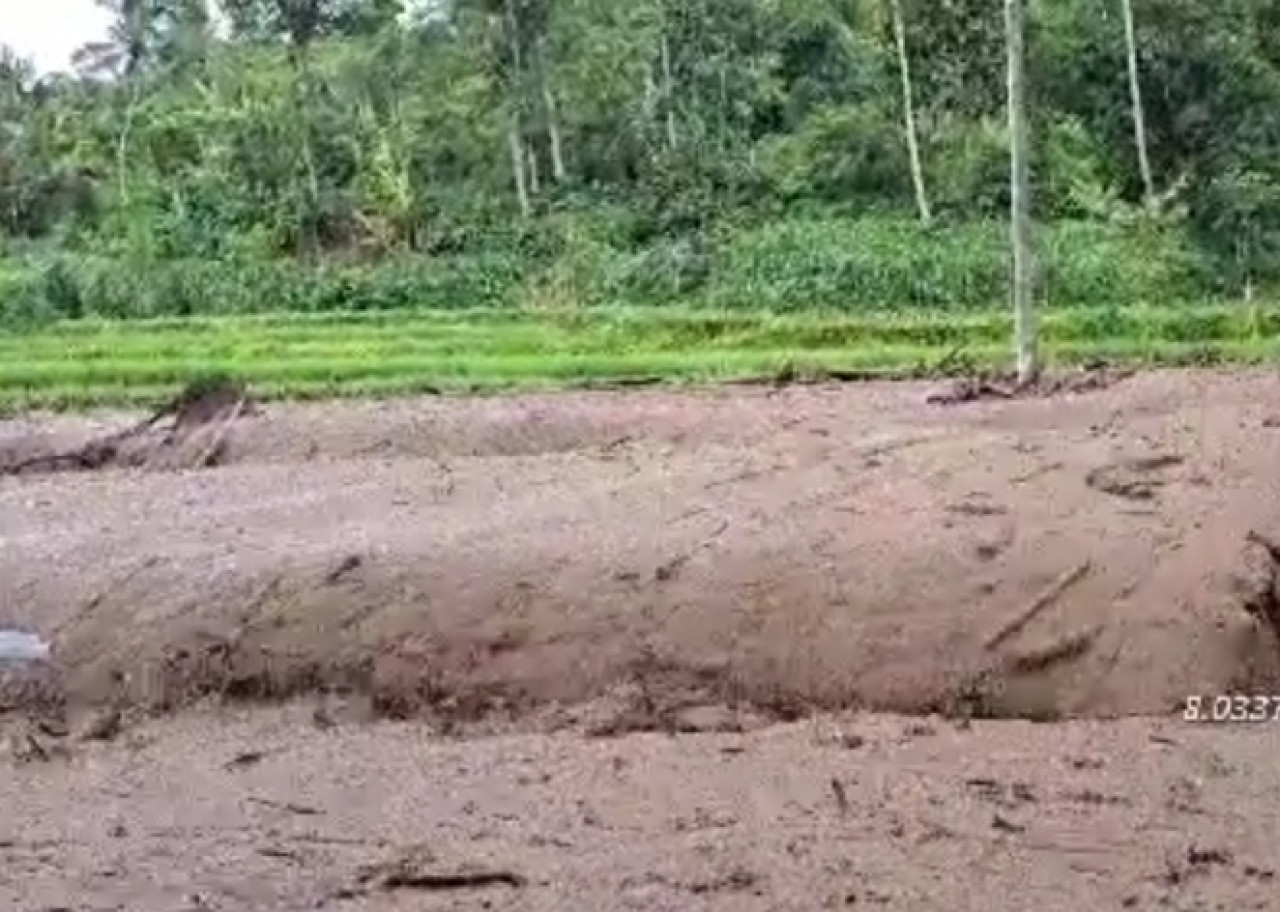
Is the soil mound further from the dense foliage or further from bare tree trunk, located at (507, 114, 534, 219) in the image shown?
bare tree trunk, located at (507, 114, 534, 219)

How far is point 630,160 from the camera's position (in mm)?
40312

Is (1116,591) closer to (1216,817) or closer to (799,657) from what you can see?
(799,657)

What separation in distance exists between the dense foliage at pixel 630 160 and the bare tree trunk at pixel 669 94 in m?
0.06

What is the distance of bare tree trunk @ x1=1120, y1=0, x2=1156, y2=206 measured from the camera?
34.4 meters

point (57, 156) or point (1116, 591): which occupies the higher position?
point (57, 156)

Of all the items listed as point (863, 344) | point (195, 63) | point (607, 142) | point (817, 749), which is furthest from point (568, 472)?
point (195, 63)

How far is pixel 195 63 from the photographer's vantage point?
43.9 meters

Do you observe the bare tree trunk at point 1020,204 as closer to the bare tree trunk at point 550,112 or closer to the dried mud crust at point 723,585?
the dried mud crust at point 723,585

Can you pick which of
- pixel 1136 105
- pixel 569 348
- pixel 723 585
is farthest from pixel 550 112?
pixel 723 585

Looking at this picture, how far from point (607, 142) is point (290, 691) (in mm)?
28895

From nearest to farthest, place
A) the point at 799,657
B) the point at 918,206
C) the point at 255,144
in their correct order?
the point at 799,657
the point at 918,206
the point at 255,144

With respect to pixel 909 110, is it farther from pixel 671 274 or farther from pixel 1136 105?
pixel 671 274

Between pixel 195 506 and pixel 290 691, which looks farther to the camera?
pixel 195 506

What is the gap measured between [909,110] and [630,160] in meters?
6.87
